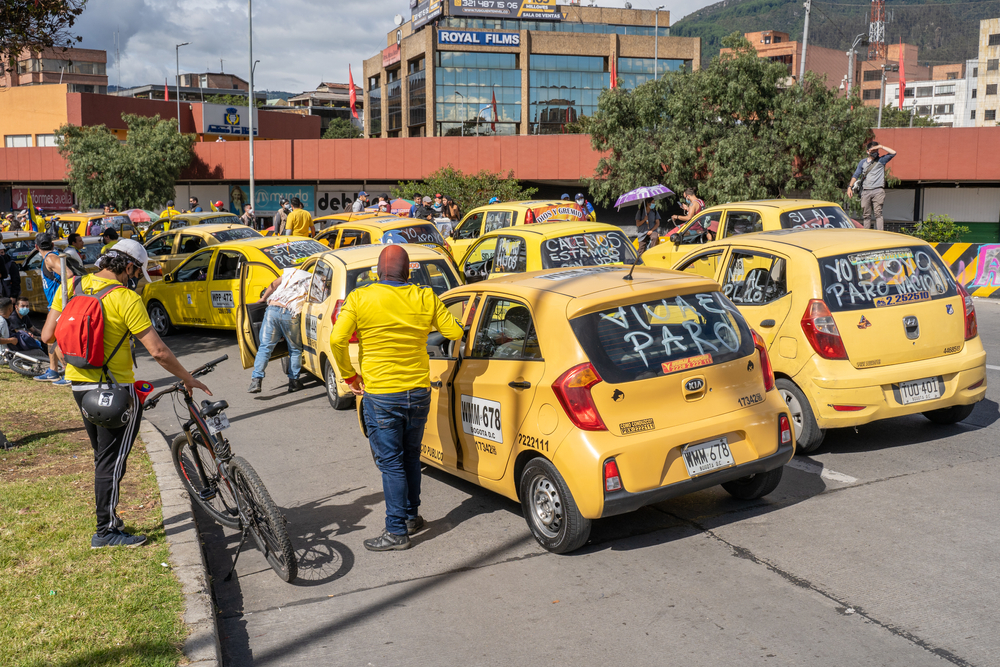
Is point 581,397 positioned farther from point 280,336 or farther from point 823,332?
point 280,336

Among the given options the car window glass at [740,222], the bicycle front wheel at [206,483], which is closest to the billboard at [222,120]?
the car window glass at [740,222]

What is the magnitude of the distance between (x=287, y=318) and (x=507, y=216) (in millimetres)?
5941

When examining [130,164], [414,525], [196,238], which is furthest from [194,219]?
[130,164]

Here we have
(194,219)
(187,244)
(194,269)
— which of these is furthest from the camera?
(194,219)

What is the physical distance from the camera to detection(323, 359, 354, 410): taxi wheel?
9773 mm

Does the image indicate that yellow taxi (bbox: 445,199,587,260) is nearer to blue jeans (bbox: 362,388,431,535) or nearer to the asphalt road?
the asphalt road

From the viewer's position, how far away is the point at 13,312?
13.3 m

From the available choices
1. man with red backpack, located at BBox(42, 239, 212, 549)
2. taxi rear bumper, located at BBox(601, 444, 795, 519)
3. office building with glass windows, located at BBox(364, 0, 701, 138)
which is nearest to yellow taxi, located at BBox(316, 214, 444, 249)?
man with red backpack, located at BBox(42, 239, 212, 549)

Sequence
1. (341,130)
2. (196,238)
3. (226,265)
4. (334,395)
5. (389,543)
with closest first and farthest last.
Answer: (389,543) < (334,395) < (226,265) < (196,238) < (341,130)

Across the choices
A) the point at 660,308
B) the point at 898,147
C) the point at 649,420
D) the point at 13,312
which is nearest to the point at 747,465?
the point at 649,420

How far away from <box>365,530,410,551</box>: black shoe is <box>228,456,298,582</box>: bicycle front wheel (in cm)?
61

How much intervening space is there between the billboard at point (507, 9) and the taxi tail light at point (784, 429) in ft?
306

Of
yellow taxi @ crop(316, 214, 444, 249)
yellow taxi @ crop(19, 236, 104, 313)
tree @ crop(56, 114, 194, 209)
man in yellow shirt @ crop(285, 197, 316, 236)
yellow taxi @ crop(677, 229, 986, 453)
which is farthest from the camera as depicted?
tree @ crop(56, 114, 194, 209)

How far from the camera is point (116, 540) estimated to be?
5645mm
